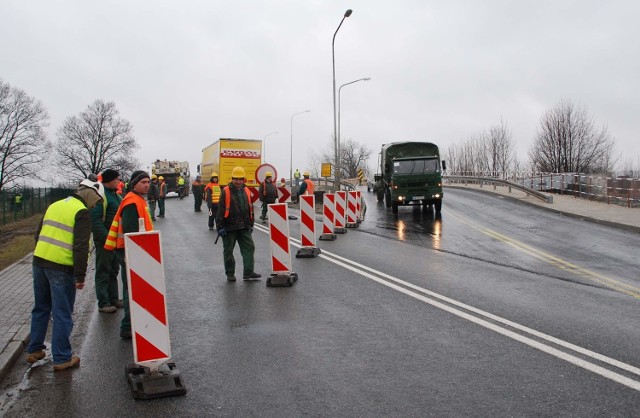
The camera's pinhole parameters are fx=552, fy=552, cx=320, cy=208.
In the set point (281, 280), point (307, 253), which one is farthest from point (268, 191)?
point (281, 280)

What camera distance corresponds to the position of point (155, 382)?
4562mm

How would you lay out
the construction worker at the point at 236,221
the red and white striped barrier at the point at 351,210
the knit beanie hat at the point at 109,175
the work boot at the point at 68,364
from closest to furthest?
the work boot at the point at 68,364 → the knit beanie hat at the point at 109,175 → the construction worker at the point at 236,221 → the red and white striped barrier at the point at 351,210

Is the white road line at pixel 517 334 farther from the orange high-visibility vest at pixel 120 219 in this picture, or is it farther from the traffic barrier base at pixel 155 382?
the orange high-visibility vest at pixel 120 219

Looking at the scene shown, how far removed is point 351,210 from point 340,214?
190 centimetres

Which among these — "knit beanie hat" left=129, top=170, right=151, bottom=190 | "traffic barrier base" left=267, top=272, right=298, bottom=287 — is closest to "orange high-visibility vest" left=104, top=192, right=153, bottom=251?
"knit beanie hat" left=129, top=170, right=151, bottom=190

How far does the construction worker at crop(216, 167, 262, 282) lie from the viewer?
30.8 feet

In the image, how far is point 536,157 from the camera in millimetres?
60531

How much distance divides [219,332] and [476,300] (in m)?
3.63

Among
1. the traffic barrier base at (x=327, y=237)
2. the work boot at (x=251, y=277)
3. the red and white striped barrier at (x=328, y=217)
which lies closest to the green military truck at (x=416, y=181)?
the red and white striped barrier at (x=328, y=217)

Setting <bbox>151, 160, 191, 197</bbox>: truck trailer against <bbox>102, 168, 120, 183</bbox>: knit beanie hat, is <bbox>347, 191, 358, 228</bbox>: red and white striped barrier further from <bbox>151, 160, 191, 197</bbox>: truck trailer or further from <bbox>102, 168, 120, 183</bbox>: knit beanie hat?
<bbox>151, 160, 191, 197</bbox>: truck trailer

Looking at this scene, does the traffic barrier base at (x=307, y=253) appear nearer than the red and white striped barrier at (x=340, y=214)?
Yes

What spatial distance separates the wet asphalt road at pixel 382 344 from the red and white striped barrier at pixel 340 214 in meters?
5.78

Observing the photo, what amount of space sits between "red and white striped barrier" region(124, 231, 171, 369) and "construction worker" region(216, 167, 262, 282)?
14.7 ft

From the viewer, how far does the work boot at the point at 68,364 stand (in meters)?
5.11
